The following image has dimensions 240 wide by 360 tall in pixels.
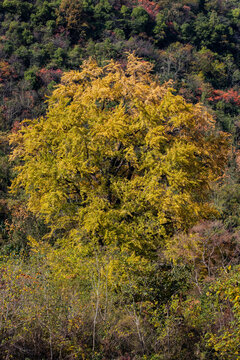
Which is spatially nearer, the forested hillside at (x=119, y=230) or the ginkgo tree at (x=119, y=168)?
the forested hillside at (x=119, y=230)

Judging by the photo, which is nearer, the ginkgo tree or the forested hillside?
the forested hillside

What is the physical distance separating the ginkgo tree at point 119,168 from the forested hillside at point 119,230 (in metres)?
0.04

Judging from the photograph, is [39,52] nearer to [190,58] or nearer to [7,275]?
[190,58]

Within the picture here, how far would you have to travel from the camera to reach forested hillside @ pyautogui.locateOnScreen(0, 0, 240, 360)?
4.93 metres

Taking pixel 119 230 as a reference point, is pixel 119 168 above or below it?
above

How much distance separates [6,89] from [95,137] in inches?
691

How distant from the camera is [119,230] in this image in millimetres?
8391

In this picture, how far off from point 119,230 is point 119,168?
7.77ft

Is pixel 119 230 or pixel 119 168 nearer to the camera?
pixel 119 230

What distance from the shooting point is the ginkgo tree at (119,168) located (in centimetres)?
837

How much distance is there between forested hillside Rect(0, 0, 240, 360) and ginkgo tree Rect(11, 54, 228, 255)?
0.04 m

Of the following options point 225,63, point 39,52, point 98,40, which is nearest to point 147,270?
point 39,52

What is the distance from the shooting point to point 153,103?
34.9 ft

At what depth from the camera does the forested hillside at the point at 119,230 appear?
4926 mm
